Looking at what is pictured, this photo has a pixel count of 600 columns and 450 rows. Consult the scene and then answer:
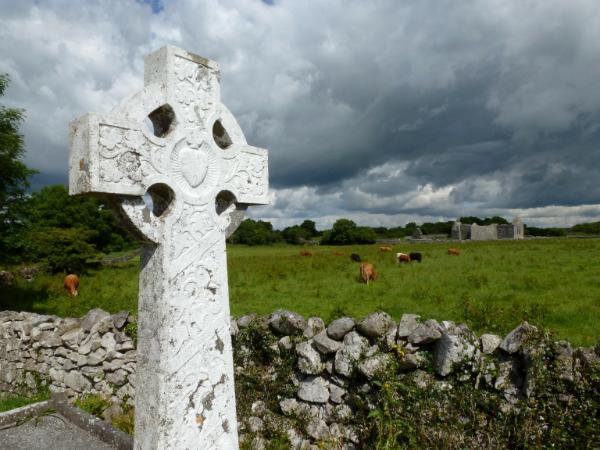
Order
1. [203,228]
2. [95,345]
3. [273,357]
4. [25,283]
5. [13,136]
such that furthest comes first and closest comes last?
1. [25,283]
2. [13,136]
3. [95,345]
4. [273,357]
5. [203,228]

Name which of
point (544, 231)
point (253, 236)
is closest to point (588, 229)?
point (544, 231)

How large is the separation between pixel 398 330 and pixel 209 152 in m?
3.53

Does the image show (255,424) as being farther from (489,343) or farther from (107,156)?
(107,156)

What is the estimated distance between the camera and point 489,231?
5141 centimetres

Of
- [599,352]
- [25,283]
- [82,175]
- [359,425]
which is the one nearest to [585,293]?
[599,352]

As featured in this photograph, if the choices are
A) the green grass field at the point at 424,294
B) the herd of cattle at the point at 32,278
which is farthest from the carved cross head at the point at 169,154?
the herd of cattle at the point at 32,278

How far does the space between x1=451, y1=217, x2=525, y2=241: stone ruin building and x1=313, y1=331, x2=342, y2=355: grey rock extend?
4784 cm

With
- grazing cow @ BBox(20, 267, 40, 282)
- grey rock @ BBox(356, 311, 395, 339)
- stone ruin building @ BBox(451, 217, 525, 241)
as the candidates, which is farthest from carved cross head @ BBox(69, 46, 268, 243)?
stone ruin building @ BBox(451, 217, 525, 241)

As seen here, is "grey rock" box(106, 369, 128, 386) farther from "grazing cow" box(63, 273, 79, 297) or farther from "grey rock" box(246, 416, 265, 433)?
"grazing cow" box(63, 273, 79, 297)

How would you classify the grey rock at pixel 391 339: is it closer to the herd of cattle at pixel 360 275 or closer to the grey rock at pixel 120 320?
the grey rock at pixel 120 320

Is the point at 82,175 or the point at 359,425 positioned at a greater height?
the point at 82,175

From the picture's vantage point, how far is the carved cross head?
2695 mm

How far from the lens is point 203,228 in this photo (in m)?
3.24

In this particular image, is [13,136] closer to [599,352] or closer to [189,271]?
[189,271]
